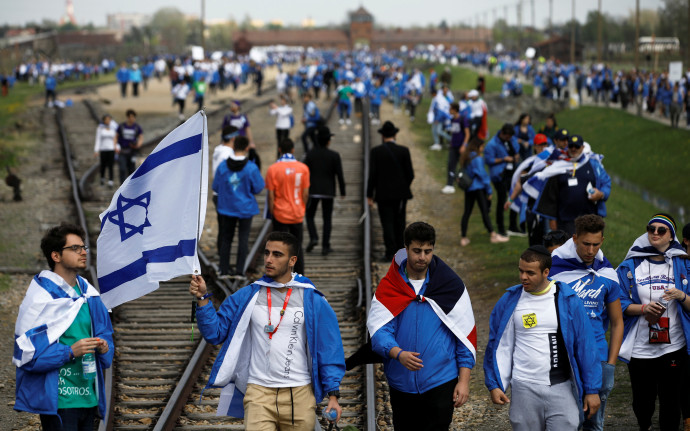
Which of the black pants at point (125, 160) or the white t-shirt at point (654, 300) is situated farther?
the black pants at point (125, 160)

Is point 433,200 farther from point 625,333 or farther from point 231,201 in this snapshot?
point 625,333

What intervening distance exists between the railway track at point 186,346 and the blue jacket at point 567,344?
1891 millimetres

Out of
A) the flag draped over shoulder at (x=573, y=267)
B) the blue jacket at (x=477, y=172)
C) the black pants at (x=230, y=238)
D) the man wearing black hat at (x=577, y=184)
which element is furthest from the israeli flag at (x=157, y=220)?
the blue jacket at (x=477, y=172)

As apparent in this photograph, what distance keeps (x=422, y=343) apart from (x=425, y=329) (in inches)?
3.4

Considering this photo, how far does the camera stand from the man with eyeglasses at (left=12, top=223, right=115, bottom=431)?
18.0ft

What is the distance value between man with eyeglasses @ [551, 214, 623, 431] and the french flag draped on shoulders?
3.30ft

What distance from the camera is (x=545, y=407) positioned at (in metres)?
5.77

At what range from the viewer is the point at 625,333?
7258 millimetres

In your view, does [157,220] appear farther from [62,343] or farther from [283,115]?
[283,115]

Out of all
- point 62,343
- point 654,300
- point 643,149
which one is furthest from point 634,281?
point 643,149

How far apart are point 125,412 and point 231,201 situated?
3.80 m

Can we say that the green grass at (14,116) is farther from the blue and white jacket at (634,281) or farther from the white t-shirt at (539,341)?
the white t-shirt at (539,341)

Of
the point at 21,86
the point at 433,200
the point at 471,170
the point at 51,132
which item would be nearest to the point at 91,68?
the point at 21,86

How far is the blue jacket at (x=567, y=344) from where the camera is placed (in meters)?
5.75
